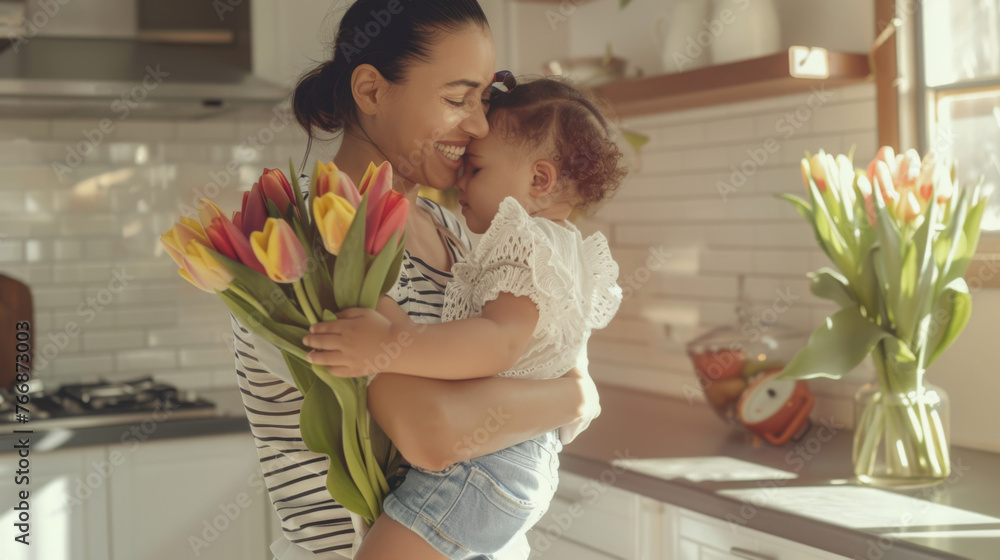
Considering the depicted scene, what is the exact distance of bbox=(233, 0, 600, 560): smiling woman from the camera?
3.60 ft

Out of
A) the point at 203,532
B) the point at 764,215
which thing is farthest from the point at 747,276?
the point at 203,532

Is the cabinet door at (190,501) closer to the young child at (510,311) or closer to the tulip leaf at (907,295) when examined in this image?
the young child at (510,311)

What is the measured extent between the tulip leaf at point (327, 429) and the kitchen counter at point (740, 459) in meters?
0.94

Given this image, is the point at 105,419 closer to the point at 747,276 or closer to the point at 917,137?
the point at 747,276

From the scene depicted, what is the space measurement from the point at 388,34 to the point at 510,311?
1.30 ft

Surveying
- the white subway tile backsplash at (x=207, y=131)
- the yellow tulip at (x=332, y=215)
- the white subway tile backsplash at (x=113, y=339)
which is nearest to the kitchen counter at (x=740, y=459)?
the white subway tile backsplash at (x=113, y=339)

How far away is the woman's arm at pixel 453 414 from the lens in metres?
1.00

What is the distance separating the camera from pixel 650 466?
6.69 feet

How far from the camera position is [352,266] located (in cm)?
91

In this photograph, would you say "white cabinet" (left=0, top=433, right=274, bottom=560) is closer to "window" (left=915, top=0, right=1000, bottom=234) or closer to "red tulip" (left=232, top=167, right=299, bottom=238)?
"red tulip" (left=232, top=167, right=299, bottom=238)

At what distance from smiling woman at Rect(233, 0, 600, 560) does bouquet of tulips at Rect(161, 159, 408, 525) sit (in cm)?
9

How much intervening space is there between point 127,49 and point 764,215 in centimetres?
191

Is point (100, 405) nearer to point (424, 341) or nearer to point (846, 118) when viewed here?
point (424, 341)

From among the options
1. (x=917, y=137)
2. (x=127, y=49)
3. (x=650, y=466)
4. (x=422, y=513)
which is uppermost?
(x=127, y=49)
